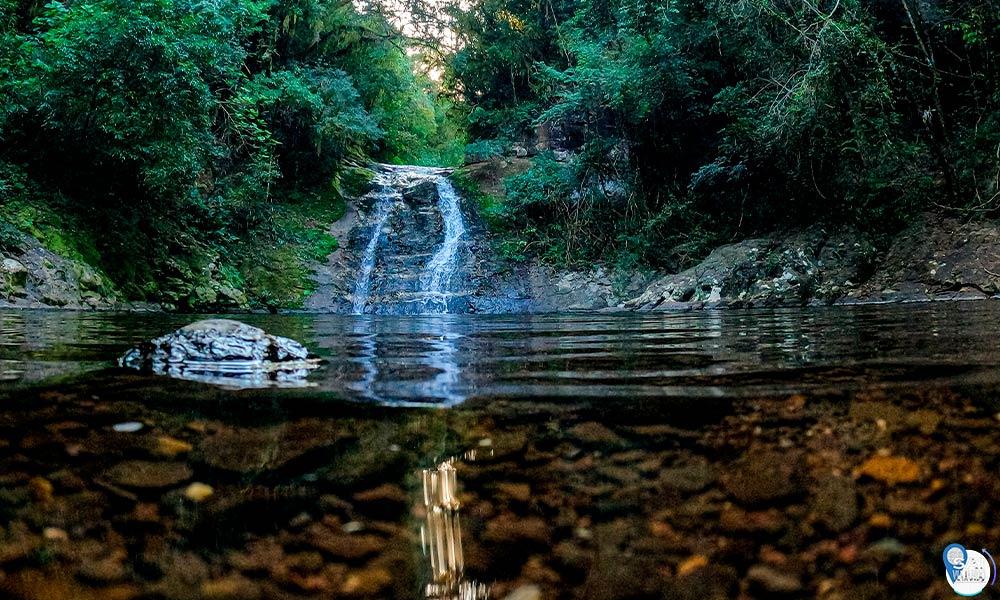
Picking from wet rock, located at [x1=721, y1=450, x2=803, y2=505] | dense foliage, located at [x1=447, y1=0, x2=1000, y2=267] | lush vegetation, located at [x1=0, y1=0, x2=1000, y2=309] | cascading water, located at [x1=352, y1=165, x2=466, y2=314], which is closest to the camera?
wet rock, located at [x1=721, y1=450, x2=803, y2=505]

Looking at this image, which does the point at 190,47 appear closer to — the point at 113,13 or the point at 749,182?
the point at 113,13

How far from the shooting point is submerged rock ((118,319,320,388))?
7.20 feet

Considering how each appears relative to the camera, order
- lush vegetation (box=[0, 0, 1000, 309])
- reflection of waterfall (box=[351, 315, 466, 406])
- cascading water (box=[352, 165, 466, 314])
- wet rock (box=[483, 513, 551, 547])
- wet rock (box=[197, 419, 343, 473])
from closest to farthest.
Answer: wet rock (box=[483, 513, 551, 547])
wet rock (box=[197, 419, 343, 473])
reflection of waterfall (box=[351, 315, 466, 406])
lush vegetation (box=[0, 0, 1000, 309])
cascading water (box=[352, 165, 466, 314])

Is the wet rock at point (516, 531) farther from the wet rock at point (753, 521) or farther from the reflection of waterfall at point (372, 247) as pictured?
the reflection of waterfall at point (372, 247)

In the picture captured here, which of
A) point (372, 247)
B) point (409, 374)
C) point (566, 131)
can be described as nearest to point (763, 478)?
point (409, 374)

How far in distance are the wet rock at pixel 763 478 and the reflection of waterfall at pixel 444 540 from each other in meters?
0.45

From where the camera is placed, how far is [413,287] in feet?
41.1

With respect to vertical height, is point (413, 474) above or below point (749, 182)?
below

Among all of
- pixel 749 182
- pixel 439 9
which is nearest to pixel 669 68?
pixel 749 182

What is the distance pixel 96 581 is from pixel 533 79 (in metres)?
18.9

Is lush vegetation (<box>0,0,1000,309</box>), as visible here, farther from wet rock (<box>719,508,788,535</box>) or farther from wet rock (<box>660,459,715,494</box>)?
wet rock (<box>719,508,788,535</box>)

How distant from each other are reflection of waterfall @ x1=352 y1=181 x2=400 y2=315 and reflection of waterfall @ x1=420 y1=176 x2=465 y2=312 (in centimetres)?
138

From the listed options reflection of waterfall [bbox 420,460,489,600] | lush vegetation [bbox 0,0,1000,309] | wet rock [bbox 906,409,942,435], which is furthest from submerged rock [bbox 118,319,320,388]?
lush vegetation [bbox 0,0,1000,309]

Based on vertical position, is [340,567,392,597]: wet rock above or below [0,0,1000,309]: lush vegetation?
below
